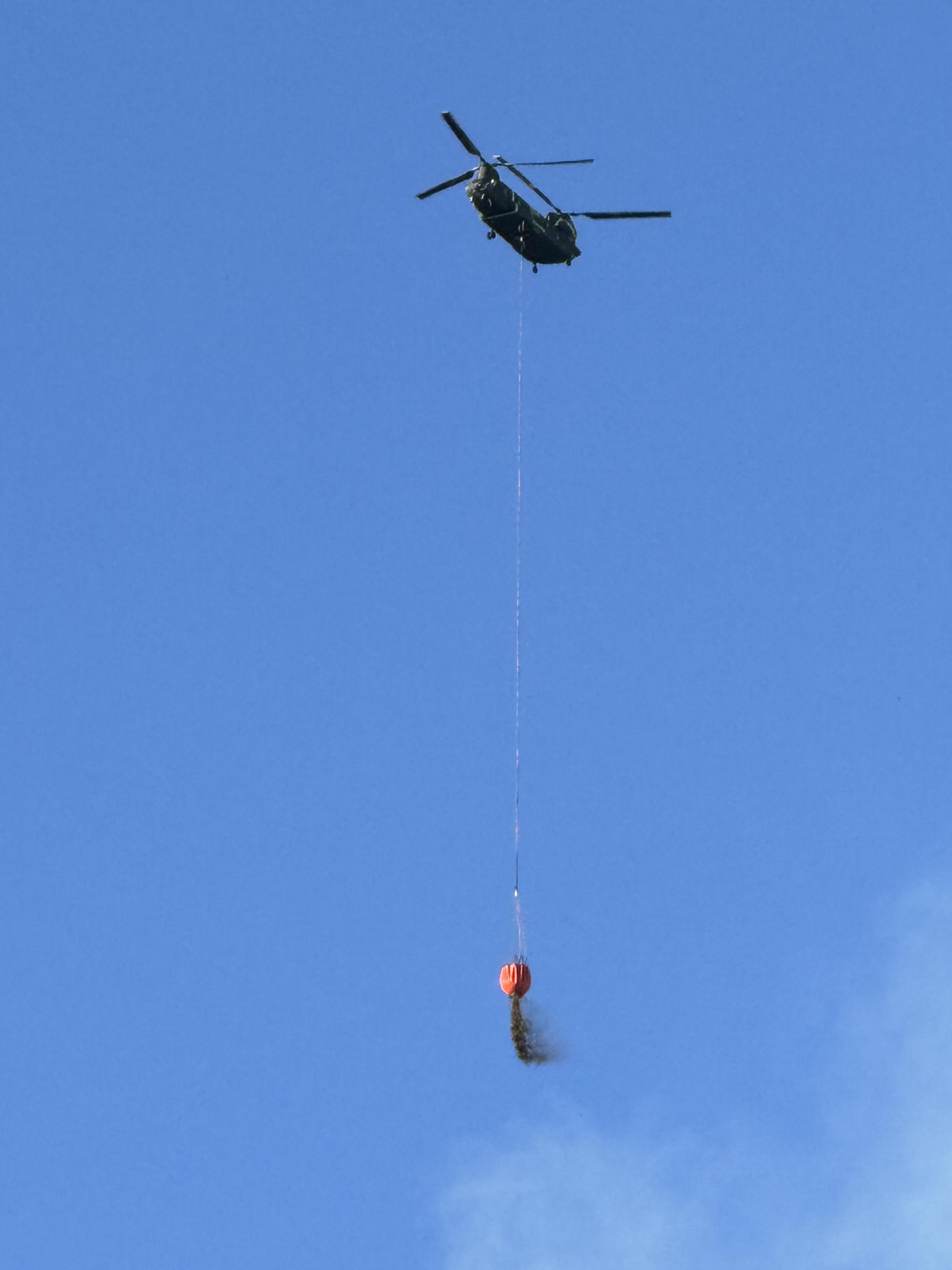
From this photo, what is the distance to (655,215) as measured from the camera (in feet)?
209

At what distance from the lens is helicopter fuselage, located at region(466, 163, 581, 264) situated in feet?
204

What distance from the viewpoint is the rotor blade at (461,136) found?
5929cm

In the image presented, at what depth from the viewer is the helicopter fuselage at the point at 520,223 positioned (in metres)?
62.2

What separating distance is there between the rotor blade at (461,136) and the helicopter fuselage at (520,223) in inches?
26.9

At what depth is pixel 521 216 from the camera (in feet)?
206

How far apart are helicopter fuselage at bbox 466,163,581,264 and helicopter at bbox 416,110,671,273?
0.01 meters

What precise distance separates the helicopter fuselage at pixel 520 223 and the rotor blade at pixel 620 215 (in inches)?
18.8

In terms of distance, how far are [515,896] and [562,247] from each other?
1600cm

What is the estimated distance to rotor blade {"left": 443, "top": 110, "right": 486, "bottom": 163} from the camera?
59294 mm

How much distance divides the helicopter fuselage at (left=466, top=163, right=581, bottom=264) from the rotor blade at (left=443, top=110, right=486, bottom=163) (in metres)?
0.68

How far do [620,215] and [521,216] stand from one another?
284cm

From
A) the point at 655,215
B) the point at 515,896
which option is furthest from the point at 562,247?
the point at 515,896

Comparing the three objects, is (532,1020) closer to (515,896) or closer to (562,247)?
(515,896)

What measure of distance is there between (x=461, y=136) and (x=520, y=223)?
10.3 feet
